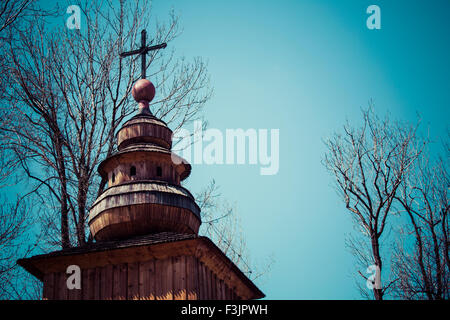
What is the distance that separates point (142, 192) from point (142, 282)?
287 centimetres

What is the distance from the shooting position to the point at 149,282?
40.2ft

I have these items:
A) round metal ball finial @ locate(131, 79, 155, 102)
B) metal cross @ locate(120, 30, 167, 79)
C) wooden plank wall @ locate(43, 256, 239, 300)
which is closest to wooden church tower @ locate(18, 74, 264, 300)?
wooden plank wall @ locate(43, 256, 239, 300)

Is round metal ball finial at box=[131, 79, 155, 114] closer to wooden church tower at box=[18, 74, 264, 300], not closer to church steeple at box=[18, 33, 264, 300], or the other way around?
wooden church tower at box=[18, 74, 264, 300]

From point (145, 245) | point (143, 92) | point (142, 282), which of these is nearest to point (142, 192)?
point (145, 245)

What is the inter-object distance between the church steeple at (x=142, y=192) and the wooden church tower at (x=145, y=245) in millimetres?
27

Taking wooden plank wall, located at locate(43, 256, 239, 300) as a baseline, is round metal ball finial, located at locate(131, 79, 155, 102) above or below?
above

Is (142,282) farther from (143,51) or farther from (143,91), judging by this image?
(143,51)

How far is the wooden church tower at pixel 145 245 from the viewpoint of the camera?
12281 millimetres

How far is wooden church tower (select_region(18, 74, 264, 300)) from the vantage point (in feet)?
40.3

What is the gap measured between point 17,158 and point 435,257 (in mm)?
16983

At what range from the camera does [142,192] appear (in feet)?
46.9

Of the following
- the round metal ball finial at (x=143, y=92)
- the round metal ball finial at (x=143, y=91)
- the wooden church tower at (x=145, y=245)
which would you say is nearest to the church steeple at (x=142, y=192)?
the wooden church tower at (x=145, y=245)
